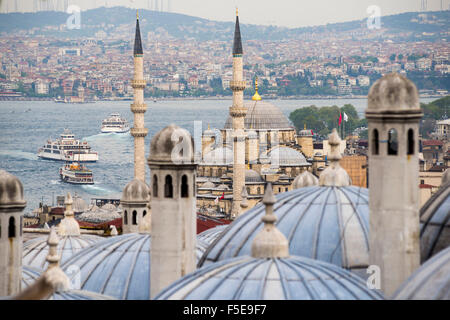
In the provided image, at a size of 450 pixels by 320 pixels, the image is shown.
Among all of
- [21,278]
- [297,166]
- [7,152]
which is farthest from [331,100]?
[21,278]

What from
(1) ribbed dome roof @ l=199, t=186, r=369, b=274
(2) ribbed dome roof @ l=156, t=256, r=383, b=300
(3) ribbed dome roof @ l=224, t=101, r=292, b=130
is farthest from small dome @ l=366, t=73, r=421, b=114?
(3) ribbed dome roof @ l=224, t=101, r=292, b=130

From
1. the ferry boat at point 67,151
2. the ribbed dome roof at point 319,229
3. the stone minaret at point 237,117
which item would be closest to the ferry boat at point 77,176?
the ferry boat at point 67,151

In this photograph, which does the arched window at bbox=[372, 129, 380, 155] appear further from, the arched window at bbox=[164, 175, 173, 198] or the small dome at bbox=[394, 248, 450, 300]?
the arched window at bbox=[164, 175, 173, 198]

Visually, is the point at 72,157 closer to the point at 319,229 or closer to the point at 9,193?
the point at 9,193

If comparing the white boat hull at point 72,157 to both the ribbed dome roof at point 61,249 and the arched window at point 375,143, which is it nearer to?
the ribbed dome roof at point 61,249

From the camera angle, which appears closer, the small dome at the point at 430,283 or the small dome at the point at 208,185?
the small dome at the point at 430,283

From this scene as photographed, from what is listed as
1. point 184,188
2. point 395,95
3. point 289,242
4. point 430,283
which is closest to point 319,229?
point 289,242
